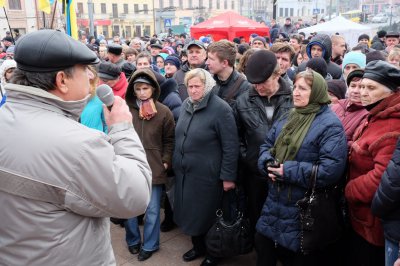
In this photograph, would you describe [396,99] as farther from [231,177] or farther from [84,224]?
[84,224]

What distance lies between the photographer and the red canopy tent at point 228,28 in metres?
11.7

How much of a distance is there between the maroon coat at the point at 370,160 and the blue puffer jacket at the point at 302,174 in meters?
0.12

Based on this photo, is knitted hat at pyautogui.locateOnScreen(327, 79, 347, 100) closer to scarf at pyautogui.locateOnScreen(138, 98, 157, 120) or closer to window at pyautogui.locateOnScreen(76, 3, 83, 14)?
scarf at pyautogui.locateOnScreen(138, 98, 157, 120)

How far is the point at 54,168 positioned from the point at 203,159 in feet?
7.40

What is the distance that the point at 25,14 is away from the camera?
41.8 metres

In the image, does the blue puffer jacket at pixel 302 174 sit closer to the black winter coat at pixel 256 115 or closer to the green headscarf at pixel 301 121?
the green headscarf at pixel 301 121

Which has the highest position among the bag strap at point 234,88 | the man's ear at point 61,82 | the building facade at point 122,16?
the building facade at point 122,16

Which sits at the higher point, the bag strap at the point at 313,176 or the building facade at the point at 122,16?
the building facade at the point at 122,16

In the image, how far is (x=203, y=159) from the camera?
3549 millimetres

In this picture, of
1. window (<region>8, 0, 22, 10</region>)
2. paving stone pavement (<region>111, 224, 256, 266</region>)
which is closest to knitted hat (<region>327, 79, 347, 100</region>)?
paving stone pavement (<region>111, 224, 256, 266</region>)

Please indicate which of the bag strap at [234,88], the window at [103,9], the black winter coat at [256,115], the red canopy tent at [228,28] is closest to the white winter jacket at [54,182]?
the black winter coat at [256,115]

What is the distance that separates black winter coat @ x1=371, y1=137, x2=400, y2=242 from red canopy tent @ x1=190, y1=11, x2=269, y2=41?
9.91 meters

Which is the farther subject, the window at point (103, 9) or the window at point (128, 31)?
the window at point (128, 31)

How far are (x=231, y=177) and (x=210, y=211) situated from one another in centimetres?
42
